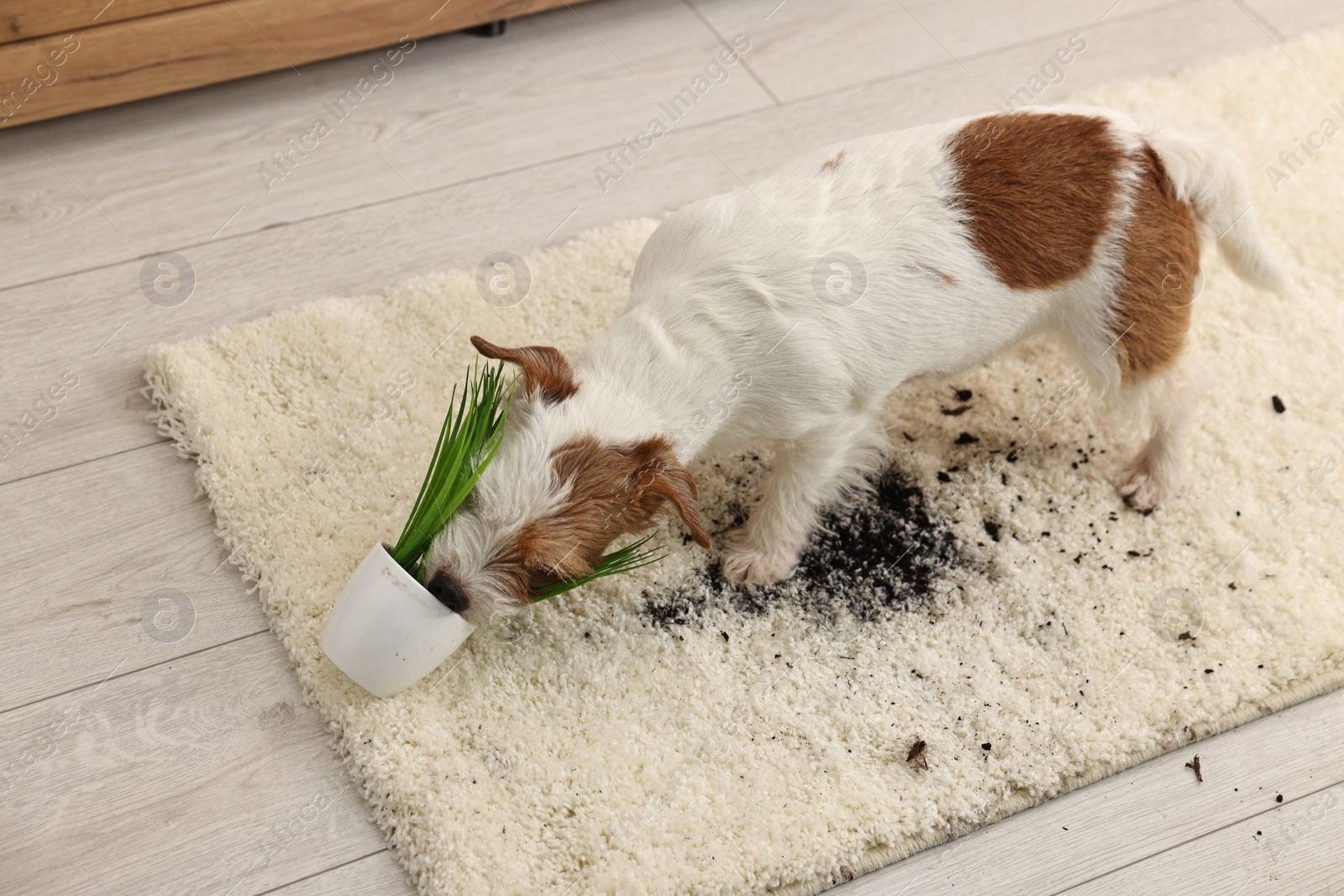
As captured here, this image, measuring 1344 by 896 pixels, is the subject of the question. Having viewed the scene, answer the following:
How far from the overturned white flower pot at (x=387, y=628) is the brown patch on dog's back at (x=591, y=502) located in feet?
0.52

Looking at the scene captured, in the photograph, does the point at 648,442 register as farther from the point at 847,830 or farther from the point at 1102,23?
the point at 1102,23

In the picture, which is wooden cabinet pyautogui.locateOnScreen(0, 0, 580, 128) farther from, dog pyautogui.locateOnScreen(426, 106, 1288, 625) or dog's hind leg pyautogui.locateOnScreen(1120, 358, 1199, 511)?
dog's hind leg pyautogui.locateOnScreen(1120, 358, 1199, 511)

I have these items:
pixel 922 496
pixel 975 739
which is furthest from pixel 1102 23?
pixel 975 739

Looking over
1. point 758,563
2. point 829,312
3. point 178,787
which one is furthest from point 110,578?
point 829,312

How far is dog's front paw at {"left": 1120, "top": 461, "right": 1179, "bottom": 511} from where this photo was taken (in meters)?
2.24

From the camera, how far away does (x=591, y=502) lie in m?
1.65

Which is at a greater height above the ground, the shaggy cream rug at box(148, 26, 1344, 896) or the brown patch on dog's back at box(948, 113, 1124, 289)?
the brown patch on dog's back at box(948, 113, 1124, 289)

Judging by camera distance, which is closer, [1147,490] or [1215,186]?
[1215,186]

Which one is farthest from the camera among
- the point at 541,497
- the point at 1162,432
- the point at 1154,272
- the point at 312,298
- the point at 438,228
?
the point at 438,228

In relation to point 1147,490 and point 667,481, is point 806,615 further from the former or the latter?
point 1147,490

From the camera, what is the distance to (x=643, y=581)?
2070 mm

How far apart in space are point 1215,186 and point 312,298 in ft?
6.05

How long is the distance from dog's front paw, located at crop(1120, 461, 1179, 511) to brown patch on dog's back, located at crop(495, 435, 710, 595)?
1.06m

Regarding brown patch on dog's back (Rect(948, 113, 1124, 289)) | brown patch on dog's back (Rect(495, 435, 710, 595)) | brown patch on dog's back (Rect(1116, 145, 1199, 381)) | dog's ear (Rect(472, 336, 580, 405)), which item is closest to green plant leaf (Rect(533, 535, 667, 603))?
brown patch on dog's back (Rect(495, 435, 710, 595))
